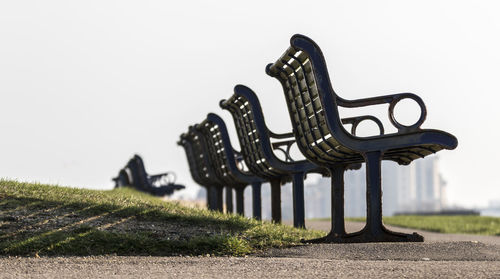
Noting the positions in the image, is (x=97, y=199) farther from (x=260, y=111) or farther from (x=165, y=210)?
(x=260, y=111)

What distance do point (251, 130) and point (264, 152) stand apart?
1.90ft

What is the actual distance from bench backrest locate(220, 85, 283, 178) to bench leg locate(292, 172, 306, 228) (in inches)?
11.6

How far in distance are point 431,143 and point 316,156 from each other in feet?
4.92

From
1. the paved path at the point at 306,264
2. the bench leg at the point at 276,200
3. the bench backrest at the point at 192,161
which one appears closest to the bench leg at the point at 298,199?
the bench leg at the point at 276,200

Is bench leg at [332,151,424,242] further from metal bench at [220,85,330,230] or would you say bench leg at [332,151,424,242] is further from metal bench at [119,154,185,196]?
metal bench at [119,154,185,196]

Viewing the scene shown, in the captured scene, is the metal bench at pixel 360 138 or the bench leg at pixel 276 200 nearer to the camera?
the metal bench at pixel 360 138

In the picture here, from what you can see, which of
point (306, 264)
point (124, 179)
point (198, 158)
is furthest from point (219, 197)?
point (124, 179)

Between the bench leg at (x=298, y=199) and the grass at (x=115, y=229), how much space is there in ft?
5.27

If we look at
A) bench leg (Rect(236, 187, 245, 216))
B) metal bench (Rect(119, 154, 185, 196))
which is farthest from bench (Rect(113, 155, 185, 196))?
bench leg (Rect(236, 187, 245, 216))

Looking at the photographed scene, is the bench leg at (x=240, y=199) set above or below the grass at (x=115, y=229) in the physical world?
above

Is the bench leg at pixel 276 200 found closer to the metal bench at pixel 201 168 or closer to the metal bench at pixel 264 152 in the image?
the metal bench at pixel 264 152

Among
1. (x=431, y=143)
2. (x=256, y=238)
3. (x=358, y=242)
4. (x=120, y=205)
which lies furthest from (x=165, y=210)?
(x=431, y=143)

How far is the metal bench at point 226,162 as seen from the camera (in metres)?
12.8

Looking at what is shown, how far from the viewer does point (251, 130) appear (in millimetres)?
11109
